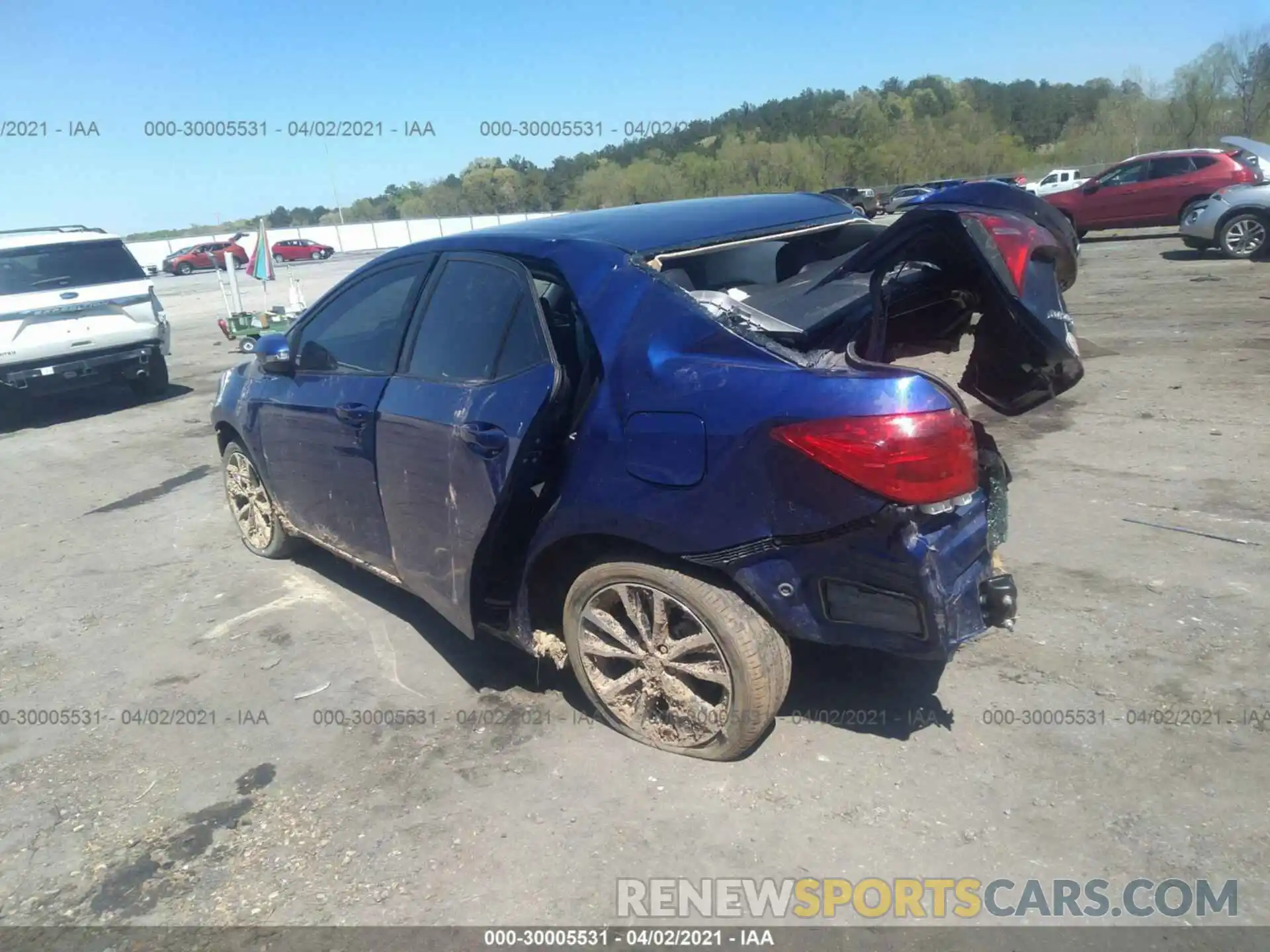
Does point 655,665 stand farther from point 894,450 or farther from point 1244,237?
point 1244,237

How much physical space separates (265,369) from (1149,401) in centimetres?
632

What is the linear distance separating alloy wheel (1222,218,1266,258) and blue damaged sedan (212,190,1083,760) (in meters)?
13.6

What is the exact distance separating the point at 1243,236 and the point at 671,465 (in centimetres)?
1533

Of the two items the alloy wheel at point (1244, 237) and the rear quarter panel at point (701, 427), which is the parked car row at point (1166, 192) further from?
the rear quarter panel at point (701, 427)

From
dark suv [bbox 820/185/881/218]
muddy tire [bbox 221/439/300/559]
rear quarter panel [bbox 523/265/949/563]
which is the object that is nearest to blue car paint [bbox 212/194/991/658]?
rear quarter panel [bbox 523/265/949/563]

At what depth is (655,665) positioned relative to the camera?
125 inches

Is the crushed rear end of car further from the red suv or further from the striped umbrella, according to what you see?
the red suv

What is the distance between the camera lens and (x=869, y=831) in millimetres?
2795

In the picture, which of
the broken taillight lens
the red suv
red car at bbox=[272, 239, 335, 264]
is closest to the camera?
the broken taillight lens

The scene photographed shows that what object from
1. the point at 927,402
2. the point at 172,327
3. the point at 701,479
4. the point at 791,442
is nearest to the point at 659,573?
the point at 701,479

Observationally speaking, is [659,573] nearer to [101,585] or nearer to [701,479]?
[701,479]

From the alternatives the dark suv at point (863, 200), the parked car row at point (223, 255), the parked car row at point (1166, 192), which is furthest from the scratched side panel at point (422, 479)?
the parked car row at point (223, 255)

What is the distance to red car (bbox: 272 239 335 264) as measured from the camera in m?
48.9

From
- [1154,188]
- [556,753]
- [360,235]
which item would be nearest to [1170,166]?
[1154,188]
